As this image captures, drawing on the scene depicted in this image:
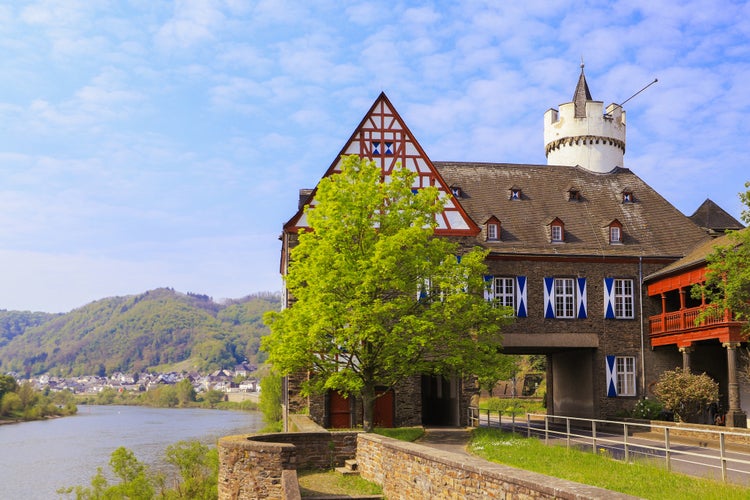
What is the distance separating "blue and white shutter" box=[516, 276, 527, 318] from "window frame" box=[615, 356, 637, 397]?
174 inches

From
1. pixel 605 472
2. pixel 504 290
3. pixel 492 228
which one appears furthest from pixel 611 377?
pixel 605 472

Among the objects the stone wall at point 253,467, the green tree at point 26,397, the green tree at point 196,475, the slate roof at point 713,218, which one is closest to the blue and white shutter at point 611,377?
the slate roof at point 713,218

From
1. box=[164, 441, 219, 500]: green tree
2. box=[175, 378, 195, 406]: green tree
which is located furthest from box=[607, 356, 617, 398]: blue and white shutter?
box=[175, 378, 195, 406]: green tree

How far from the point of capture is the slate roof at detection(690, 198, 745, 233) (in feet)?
114

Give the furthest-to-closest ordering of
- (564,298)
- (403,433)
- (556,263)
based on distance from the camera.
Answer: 1. (556,263)
2. (564,298)
3. (403,433)

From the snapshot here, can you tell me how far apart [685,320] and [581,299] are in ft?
13.5

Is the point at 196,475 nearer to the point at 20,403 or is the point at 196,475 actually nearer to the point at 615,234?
the point at 615,234

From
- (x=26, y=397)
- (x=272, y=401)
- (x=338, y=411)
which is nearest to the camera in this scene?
(x=338, y=411)

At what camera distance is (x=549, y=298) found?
31422 mm

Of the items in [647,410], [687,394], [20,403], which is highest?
[687,394]

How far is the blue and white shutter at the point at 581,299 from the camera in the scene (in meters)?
31.6

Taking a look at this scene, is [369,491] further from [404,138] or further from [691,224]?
[691,224]

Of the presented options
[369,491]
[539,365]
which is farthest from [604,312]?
[539,365]

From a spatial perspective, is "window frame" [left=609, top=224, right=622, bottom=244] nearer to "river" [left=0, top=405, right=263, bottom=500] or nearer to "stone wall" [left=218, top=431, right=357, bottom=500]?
"stone wall" [left=218, top=431, right=357, bottom=500]
